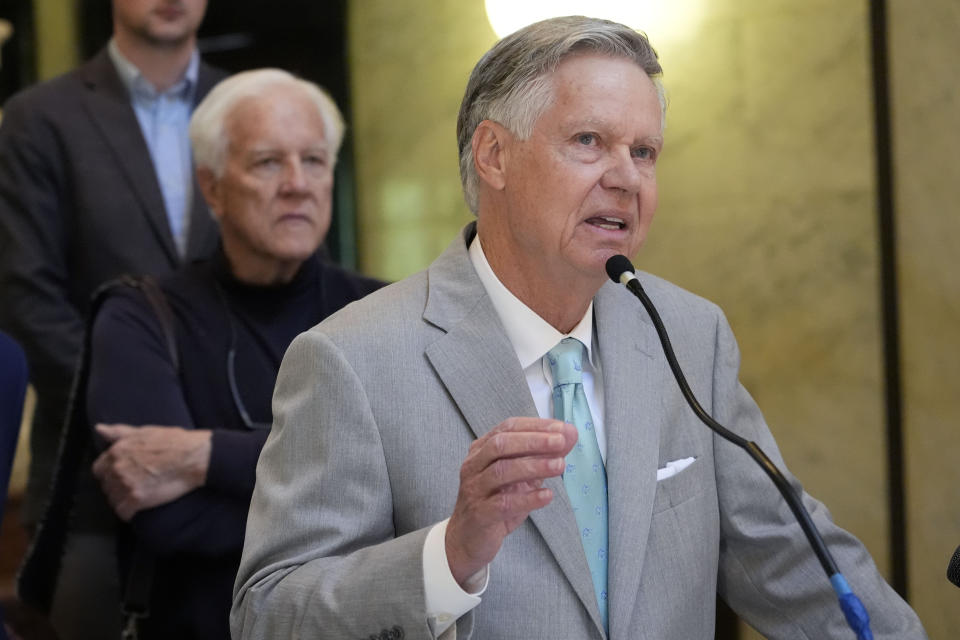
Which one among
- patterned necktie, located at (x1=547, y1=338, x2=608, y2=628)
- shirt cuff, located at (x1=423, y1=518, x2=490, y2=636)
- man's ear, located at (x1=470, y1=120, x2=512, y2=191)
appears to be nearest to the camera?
shirt cuff, located at (x1=423, y1=518, x2=490, y2=636)

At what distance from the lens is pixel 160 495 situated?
2.27m

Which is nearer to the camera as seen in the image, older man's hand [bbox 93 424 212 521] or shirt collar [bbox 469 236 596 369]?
shirt collar [bbox 469 236 596 369]

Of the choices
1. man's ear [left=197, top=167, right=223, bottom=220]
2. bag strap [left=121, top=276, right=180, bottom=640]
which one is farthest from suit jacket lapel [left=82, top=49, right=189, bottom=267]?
bag strap [left=121, top=276, right=180, bottom=640]

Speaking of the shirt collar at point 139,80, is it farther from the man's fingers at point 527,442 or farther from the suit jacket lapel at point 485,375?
the man's fingers at point 527,442

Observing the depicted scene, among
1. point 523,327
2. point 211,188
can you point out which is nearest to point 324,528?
point 523,327

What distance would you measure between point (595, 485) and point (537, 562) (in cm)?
15

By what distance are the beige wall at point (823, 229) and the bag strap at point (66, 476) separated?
1.62m

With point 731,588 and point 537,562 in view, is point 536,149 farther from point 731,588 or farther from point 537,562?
point 731,588

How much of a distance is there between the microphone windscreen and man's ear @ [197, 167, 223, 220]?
1.35 metres

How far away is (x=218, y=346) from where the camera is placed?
7.97 feet

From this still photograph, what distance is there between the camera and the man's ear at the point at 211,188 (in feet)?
8.80

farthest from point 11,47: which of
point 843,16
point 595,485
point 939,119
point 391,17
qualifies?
point 595,485

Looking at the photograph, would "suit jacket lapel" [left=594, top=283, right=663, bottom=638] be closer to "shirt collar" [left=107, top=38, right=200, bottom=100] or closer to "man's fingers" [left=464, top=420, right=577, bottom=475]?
"man's fingers" [left=464, top=420, right=577, bottom=475]

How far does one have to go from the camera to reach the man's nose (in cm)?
163
